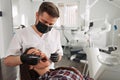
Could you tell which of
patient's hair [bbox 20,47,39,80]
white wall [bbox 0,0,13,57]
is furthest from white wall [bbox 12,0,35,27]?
patient's hair [bbox 20,47,39,80]

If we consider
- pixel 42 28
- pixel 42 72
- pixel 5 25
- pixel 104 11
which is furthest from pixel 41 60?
pixel 104 11

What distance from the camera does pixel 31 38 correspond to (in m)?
1.04

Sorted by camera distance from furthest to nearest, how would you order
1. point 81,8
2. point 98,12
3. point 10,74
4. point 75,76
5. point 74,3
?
point 98,12 → point 81,8 → point 74,3 → point 10,74 → point 75,76

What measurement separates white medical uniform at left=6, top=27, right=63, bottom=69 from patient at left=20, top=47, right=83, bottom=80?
5 cm

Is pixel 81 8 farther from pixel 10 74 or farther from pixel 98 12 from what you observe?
pixel 10 74

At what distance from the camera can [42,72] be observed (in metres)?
1.02

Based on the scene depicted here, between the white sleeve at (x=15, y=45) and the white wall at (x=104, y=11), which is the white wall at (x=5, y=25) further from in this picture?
the white wall at (x=104, y=11)

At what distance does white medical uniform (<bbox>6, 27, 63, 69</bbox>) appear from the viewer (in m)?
0.98

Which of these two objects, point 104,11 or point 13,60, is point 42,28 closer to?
point 13,60

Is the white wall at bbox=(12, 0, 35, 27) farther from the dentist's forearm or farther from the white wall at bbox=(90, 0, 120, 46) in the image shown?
the white wall at bbox=(90, 0, 120, 46)

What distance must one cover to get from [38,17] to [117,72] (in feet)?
2.54

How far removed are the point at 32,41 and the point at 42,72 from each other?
20 cm

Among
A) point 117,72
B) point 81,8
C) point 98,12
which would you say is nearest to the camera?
point 117,72

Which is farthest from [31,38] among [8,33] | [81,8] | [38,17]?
[81,8]
